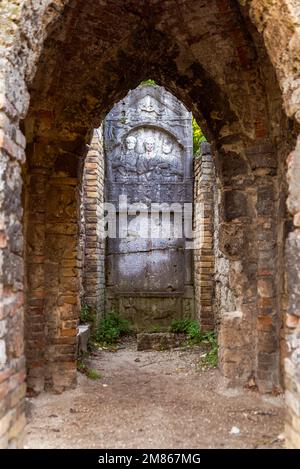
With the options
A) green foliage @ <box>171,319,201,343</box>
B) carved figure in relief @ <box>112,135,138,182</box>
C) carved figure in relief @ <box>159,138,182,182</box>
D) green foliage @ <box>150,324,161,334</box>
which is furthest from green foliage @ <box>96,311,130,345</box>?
carved figure in relief @ <box>159,138,182,182</box>

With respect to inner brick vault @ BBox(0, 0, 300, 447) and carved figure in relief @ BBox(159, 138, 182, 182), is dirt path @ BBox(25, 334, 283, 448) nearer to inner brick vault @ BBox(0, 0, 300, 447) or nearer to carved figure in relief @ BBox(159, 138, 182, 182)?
inner brick vault @ BBox(0, 0, 300, 447)

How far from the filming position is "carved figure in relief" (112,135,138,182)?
898 centimetres

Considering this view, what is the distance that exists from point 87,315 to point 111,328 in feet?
2.71

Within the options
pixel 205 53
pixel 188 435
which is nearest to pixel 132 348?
pixel 188 435

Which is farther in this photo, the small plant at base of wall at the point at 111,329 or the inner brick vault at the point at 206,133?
the small plant at base of wall at the point at 111,329

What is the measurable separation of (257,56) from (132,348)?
501 centimetres

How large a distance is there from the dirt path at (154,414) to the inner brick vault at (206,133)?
0.32 metres

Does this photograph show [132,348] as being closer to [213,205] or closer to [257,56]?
[213,205]

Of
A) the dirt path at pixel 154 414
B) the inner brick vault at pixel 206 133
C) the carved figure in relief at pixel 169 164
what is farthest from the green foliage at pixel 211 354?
the carved figure in relief at pixel 169 164

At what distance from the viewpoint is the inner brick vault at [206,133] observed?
432 cm


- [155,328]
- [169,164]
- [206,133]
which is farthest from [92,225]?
[206,133]

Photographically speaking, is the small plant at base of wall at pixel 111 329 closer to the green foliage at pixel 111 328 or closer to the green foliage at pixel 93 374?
the green foliage at pixel 111 328

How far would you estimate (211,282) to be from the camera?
25.7ft

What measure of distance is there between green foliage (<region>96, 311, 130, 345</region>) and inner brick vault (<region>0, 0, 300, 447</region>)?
3085 millimetres
